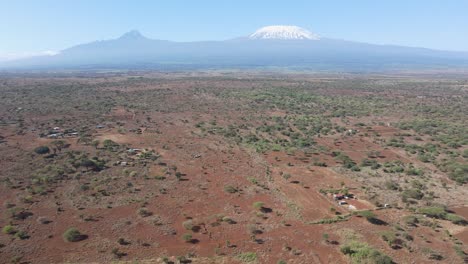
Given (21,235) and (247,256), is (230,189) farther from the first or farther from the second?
(21,235)

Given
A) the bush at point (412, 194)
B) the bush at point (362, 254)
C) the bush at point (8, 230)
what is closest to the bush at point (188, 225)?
the bush at point (362, 254)

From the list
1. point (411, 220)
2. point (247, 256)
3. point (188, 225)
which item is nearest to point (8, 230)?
point (188, 225)

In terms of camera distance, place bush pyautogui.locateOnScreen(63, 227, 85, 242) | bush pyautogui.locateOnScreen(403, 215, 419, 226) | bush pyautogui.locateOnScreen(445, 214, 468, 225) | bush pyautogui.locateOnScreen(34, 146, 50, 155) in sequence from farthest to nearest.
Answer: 1. bush pyautogui.locateOnScreen(34, 146, 50, 155)
2. bush pyautogui.locateOnScreen(445, 214, 468, 225)
3. bush pyautogui.locateOnScreen(403, 215, 419, 226)
4. bush pyautogui.locateOnScreen(63, 227, 85, 242)

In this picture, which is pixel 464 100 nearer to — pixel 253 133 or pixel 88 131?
pixel 253 133

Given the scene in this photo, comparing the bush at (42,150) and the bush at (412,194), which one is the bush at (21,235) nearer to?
the bush at (42,150)

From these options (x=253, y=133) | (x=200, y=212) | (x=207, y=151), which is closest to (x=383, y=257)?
(x=200, y=212)

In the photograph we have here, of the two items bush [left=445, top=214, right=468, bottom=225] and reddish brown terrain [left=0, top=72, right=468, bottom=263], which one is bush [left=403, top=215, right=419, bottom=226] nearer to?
reddish brown terrain [left=0, top=72, right=468, bottom=263]

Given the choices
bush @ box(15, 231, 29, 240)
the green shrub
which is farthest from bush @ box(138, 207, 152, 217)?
the green shrub
